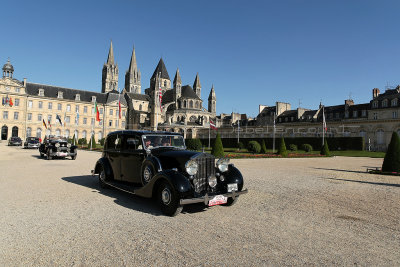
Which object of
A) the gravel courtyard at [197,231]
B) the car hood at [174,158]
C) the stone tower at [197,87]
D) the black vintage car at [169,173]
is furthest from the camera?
the stone tower at [197,87]

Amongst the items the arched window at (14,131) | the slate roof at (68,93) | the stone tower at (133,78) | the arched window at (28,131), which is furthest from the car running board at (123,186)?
the stone tower at (133,78)

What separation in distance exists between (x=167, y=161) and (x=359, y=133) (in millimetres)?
50236

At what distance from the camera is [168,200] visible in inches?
192

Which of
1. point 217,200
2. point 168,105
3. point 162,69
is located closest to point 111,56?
point 162,69

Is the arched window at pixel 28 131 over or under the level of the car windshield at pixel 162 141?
over

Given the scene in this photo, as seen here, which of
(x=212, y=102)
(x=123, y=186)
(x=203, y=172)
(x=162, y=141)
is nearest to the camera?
(x=203, y=172)

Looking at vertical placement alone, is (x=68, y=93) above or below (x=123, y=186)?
above

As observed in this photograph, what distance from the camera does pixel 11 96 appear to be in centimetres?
5697

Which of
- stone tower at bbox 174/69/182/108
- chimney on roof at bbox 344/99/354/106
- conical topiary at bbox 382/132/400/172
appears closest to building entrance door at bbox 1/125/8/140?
stone tower at bbox 174/69/182/108

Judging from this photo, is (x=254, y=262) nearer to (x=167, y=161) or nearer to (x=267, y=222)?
(x=267, y=222)

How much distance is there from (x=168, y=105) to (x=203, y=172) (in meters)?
77.5

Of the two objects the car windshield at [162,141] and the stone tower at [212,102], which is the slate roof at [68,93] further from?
the car windshield at [162,141]

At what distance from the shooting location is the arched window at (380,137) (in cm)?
4366

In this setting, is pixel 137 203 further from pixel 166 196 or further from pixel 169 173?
pixel 169 173
